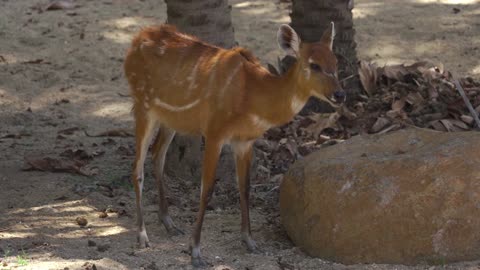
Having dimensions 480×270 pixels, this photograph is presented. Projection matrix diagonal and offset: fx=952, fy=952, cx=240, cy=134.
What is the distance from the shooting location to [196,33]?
8.05m

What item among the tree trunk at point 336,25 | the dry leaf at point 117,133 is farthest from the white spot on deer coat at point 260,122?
the dry leaf at point 117,133

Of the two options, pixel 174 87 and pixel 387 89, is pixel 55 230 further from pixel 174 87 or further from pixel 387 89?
pixel 387 89

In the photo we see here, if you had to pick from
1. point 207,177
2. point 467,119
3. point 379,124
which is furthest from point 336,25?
point 207,177

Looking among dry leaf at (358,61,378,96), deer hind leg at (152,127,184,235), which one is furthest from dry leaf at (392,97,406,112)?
deer hind leg at (152,127,184,235)

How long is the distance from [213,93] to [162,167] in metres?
1.04

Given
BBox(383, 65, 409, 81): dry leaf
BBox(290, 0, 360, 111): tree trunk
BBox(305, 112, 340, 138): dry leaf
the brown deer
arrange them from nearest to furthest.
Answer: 1. the brown deer
2. BBox(305, 112, 340, 138): dry leaf
3. BBox(290, 0, 360, 111): tree trunk
4. BBox(383, 65, 409, 81): dry leaf

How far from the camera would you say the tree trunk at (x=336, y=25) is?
937 centimetres

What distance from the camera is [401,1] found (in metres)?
13.7

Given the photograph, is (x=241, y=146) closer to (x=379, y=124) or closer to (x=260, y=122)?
(x=260, y=122)

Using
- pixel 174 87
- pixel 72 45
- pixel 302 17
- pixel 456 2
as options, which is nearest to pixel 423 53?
pixel 456 2

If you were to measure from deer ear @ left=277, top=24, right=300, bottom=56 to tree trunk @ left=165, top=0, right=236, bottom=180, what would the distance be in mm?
1519

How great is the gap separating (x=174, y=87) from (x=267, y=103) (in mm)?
791

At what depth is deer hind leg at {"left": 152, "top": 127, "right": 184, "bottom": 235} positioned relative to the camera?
7.29 meters

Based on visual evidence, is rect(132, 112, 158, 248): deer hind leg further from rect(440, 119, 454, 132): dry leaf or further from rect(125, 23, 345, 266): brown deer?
rect(440, 119, 454, 132): dry leaf
